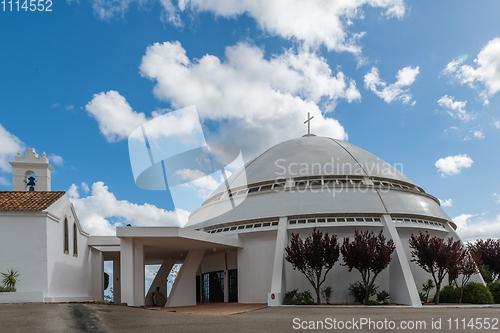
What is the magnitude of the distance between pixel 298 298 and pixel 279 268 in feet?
5.77

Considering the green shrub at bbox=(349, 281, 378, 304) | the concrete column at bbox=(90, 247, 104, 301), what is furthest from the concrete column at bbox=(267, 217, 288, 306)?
the concrete column at bbox=(90, 247, 104, 301)

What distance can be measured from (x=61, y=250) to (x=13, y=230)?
313cm

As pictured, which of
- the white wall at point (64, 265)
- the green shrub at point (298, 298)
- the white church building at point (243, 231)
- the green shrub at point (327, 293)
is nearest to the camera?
the white church building at point (243, 231)

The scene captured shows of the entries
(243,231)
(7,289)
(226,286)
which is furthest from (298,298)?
(7,289)

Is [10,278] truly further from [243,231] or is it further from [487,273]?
[487,273]

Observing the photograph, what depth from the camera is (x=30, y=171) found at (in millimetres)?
22922

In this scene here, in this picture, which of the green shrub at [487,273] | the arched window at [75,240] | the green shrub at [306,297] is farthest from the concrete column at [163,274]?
the green shrub at [487,273]

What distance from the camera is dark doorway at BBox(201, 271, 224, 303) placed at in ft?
86.6

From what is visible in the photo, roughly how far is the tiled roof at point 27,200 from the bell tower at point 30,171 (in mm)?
3787

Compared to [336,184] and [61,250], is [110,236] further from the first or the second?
[336,184]

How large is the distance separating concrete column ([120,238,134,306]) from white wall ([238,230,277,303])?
7.22m

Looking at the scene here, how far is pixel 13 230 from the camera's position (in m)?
16.6

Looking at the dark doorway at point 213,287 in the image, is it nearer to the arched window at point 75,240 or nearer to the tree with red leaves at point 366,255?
the arched window at point 75,240

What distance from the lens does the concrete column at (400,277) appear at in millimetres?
19969
